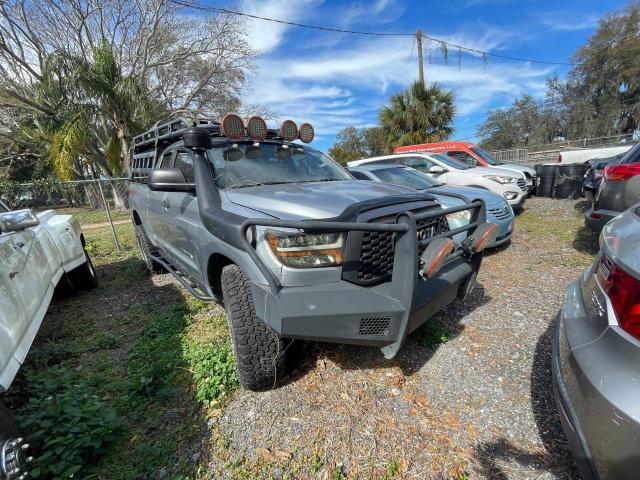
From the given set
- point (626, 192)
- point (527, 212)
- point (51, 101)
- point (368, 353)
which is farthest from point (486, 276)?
point (51, 101)

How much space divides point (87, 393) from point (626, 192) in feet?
17.3

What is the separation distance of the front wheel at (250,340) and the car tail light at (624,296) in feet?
5.55

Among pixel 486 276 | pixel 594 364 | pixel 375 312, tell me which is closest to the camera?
pixel 594 364

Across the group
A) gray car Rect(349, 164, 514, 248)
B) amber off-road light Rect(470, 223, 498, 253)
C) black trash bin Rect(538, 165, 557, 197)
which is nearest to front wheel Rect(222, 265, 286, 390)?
amber off-road light Rect(470, 223, 498, 253)

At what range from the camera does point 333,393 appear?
7.27 ft

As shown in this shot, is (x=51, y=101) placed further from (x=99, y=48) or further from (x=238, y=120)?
(x=238, y=120)

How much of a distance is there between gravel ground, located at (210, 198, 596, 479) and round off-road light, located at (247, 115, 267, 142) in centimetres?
186

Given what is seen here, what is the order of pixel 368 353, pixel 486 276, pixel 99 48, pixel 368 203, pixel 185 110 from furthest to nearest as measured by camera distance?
pixel 185 110, pixel 99 48, pixel 486 276, pixel 368 353, pixel 368 203

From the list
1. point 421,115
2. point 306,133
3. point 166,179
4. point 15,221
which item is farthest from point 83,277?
point 421,115

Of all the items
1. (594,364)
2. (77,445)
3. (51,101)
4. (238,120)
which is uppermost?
(51,101)

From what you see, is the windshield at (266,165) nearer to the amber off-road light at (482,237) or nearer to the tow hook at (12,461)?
the amber off-road light at (482,237)

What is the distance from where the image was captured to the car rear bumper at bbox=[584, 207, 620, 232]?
3.61 meters

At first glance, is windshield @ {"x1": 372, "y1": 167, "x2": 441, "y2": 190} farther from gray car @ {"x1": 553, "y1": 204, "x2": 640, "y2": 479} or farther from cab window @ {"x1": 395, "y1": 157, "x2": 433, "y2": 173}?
gray car @ {"x1": 553, "y1": 204, "x2": 640, "y2": 479}

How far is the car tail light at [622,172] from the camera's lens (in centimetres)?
339
